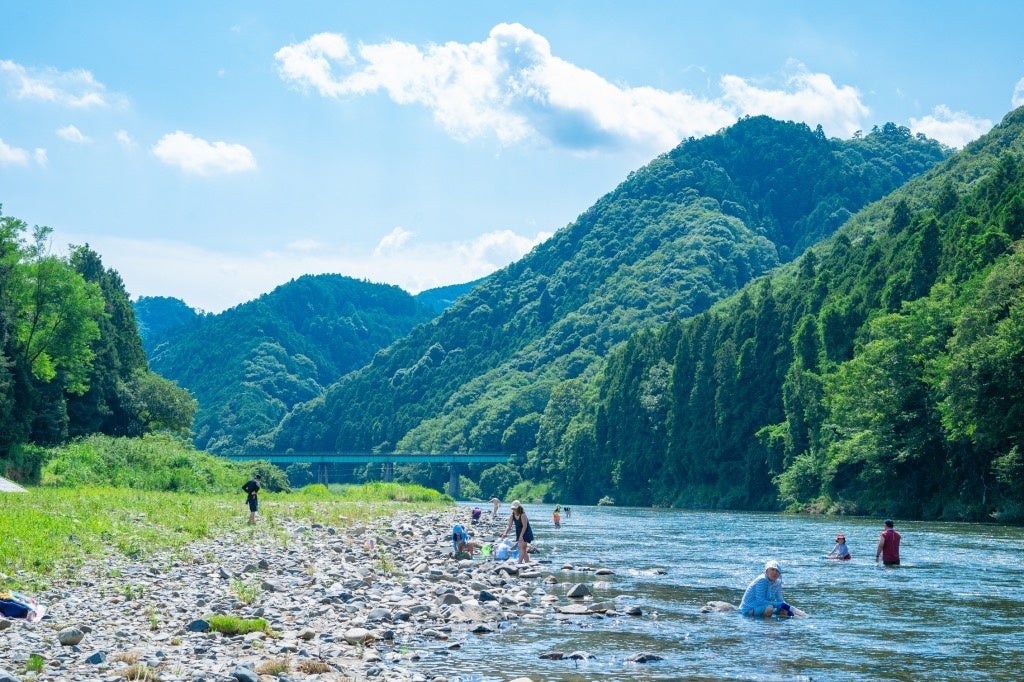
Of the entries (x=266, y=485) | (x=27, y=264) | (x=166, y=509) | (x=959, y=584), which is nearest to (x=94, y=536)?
(x=166, y=509)

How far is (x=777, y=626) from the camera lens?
74.5 feet

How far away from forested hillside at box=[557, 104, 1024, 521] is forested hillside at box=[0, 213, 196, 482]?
57598mm

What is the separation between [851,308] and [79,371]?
7152cm

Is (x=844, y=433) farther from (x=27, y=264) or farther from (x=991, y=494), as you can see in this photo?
(x=27, y=264)

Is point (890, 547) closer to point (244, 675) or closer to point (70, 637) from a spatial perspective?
point (244, 675)

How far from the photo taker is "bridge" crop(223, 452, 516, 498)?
6939 inches

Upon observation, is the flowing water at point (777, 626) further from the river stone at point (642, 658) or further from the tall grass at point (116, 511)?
the tall grass at point (116, 511)

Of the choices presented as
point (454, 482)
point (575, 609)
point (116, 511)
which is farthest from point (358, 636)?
point (454, 482)

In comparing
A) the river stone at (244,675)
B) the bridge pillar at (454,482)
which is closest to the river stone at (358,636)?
the river stone at (244,675)

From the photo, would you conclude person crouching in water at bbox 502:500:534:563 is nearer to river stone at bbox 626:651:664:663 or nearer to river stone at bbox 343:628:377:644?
river stone at bbox 343:628:377:644

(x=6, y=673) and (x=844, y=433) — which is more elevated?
(x=844, y=433)

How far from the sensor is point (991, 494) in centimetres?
6825

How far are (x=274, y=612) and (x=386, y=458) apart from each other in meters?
163

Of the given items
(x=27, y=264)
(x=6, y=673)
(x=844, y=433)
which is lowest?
(x=6, y=673)
